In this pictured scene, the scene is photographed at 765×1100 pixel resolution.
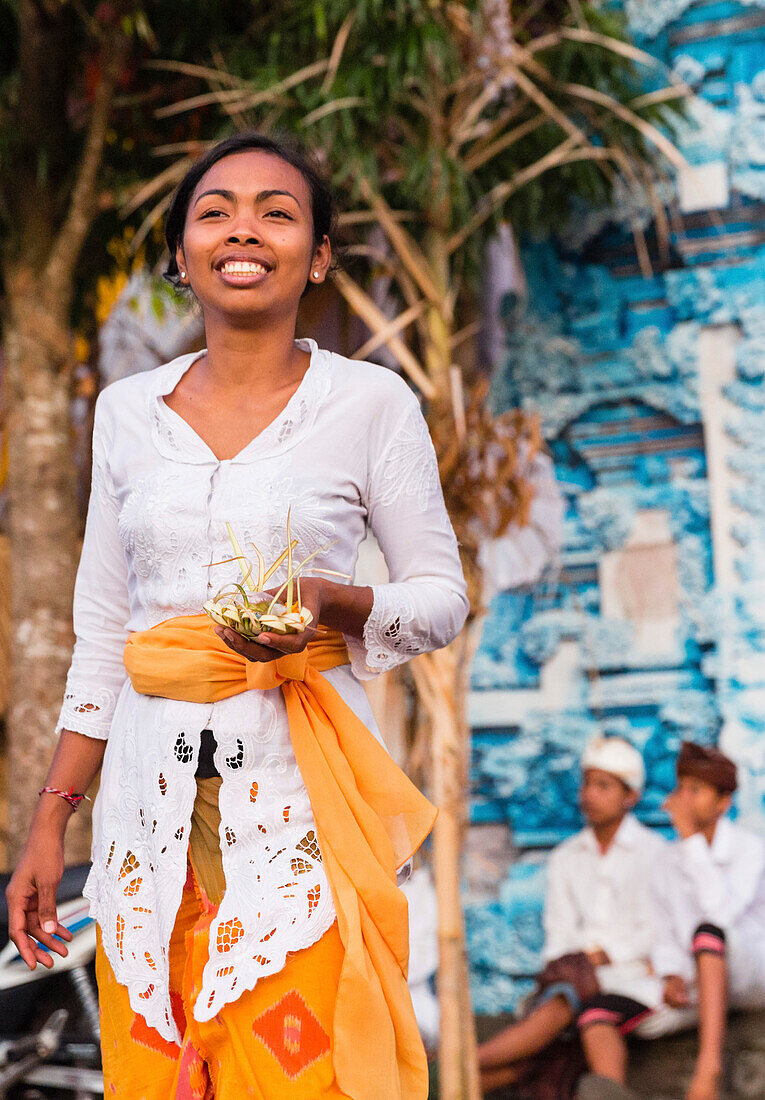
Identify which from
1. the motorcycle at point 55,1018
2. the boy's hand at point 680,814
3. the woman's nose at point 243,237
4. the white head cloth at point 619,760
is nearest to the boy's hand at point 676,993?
the boy's hand at point 680,814

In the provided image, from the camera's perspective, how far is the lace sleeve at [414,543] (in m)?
1.58

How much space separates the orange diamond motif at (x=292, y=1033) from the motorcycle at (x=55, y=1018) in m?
1.44

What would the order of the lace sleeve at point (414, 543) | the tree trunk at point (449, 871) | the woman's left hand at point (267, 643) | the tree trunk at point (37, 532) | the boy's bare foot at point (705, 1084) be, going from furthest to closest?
the tree trunk at point (37, 532) < the boy's bare foot at point (705, 1084) < the tree trunk at point (449, 871) < the lace sleeve at point (414, 543) < the woman's left hand at point (267, 643)

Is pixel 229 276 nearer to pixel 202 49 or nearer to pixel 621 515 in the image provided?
pixel 621 515

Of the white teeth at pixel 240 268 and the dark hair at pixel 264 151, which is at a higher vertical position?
the dark hair at pixel 264 151

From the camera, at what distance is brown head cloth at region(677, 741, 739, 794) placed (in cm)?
389

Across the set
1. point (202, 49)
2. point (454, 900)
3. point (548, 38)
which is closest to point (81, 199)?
point (202, 49)

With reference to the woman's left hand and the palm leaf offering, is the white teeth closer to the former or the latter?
the palm leaf offering

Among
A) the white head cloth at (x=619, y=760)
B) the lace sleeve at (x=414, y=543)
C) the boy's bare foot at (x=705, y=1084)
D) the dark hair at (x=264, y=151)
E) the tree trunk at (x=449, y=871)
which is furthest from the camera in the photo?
the white head cloth at (x=619, y=760)

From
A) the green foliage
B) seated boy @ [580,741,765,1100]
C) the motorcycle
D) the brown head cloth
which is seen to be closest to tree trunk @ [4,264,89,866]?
the green foliage

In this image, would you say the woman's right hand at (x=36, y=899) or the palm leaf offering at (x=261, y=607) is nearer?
the palm leaf offering at (x=261, y=607)

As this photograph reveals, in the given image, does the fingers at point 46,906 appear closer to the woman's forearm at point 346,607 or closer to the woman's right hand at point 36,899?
the woman's right hand at point 36,899

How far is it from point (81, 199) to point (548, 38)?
1587 millimetres

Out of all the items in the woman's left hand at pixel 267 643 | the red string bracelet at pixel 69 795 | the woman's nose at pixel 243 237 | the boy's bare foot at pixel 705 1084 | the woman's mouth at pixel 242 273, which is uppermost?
the woman's nose at pixel 243 237
